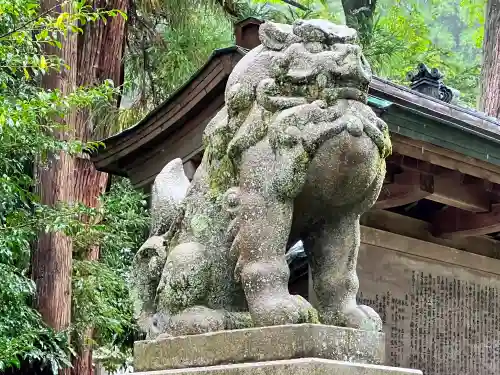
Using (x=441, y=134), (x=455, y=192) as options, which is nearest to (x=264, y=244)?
(x=441, y=134)

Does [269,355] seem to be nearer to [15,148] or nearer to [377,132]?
[377,132]

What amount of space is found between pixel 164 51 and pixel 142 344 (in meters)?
7.99

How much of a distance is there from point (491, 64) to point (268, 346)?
9.53 m

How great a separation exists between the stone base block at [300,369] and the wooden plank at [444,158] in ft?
9.55

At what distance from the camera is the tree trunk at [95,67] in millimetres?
9227

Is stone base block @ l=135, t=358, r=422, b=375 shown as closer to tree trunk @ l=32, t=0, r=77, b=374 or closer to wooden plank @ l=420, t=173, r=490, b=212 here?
wooden plank @ l=420, t=173, r=490, b=212

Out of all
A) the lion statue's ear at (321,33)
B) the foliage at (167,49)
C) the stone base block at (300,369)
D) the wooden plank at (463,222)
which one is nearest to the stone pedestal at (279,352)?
the stone base block at (300,369)

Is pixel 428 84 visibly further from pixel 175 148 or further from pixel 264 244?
pixel 264 244

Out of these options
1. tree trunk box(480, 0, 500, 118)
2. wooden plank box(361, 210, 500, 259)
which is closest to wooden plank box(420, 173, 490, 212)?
wooden plank box(361, 210, 500, 259)

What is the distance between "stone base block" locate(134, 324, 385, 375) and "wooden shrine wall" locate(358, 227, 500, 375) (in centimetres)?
336

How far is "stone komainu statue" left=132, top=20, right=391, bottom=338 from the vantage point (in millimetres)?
3051

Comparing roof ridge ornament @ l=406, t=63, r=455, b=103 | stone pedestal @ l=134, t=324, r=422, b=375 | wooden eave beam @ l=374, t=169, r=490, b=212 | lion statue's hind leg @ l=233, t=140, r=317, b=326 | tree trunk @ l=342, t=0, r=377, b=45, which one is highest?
tree trunk @ l=342, t=0, r=377, b=45

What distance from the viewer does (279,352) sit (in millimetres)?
2871

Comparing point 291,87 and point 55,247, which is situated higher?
point 55,247
